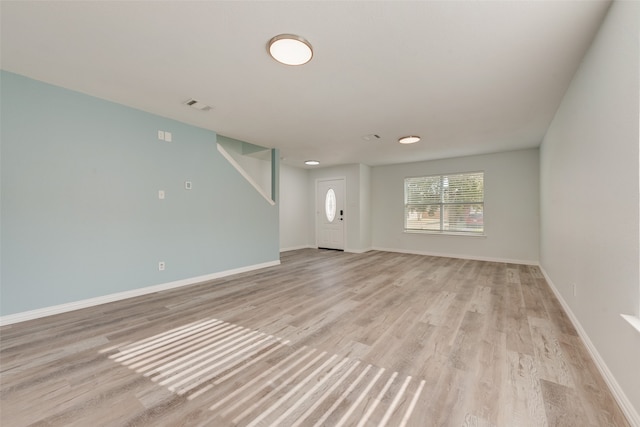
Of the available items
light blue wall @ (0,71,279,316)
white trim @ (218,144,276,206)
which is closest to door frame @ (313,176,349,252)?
white trim @ (218,144,276,206)

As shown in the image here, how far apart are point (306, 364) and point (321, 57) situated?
8.00ft

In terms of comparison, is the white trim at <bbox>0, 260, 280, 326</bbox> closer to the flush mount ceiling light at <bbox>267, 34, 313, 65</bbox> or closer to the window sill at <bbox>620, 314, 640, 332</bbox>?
the flush mount ceiling light at <bbox>267, 34, 313, 65</bbox>

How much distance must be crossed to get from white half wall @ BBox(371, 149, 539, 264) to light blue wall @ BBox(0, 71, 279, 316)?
4.85 meters

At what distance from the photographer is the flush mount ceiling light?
76.7 inches

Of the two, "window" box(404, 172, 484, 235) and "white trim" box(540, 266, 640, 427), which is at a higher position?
"window" box(404, 172, 484, 235)

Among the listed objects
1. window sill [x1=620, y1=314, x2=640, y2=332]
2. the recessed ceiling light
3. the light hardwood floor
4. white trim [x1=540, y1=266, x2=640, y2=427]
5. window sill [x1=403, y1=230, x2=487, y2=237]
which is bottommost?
the light hardwood floor

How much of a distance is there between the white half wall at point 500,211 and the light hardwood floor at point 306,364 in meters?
2.50

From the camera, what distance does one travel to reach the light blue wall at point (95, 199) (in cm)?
253

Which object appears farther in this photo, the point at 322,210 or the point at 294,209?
the point at 322,210

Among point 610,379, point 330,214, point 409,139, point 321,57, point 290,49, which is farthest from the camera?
point 330,214

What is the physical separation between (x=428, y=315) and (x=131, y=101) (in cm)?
422

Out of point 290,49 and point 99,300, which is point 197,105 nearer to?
point 290,49

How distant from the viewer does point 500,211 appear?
18.2 ft

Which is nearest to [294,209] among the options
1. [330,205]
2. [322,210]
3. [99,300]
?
[322,210]
